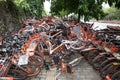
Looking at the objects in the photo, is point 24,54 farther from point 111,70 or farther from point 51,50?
point 111,70

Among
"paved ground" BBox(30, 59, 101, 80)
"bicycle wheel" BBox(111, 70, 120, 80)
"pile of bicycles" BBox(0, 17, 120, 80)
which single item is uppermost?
"pile of bicycles" BBox(0, 17, 120, 80)

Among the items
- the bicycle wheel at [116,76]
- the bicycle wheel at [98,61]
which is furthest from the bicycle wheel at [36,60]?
the bicycle wheel at [116,76]

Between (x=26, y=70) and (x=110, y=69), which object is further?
(x=110, y=69)

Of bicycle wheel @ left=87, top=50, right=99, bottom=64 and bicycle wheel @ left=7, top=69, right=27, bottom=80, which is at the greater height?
bicycle wheel @ left=7, top=69, right=27, bottom=80

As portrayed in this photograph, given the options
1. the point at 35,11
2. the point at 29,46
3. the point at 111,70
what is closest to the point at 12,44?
the point at 29,46

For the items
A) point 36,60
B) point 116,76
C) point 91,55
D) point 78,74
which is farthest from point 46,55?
point 116,76

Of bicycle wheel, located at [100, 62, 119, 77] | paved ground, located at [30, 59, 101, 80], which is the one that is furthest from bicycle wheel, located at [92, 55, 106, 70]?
bicycle wheel, located at [100, 62, 119, 77]

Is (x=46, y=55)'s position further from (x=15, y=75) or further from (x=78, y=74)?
(x=15, y=75)

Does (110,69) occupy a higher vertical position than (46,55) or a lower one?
lower

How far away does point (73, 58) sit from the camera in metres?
8.39

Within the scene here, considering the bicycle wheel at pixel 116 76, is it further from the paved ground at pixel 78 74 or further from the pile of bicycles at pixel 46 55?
the paved ground at pixel 78 74

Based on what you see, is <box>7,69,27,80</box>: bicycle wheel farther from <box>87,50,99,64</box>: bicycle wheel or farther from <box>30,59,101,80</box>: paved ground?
<box>87,50,99,64</box>: bicycle wheel

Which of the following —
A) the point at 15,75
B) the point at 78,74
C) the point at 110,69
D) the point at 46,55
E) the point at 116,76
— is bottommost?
the point at 78,74

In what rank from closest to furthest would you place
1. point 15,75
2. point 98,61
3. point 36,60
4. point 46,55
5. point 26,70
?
1. point 15,75
2. point 26,70
3. point 36,60
4. point 98,61
5. point 46,55
